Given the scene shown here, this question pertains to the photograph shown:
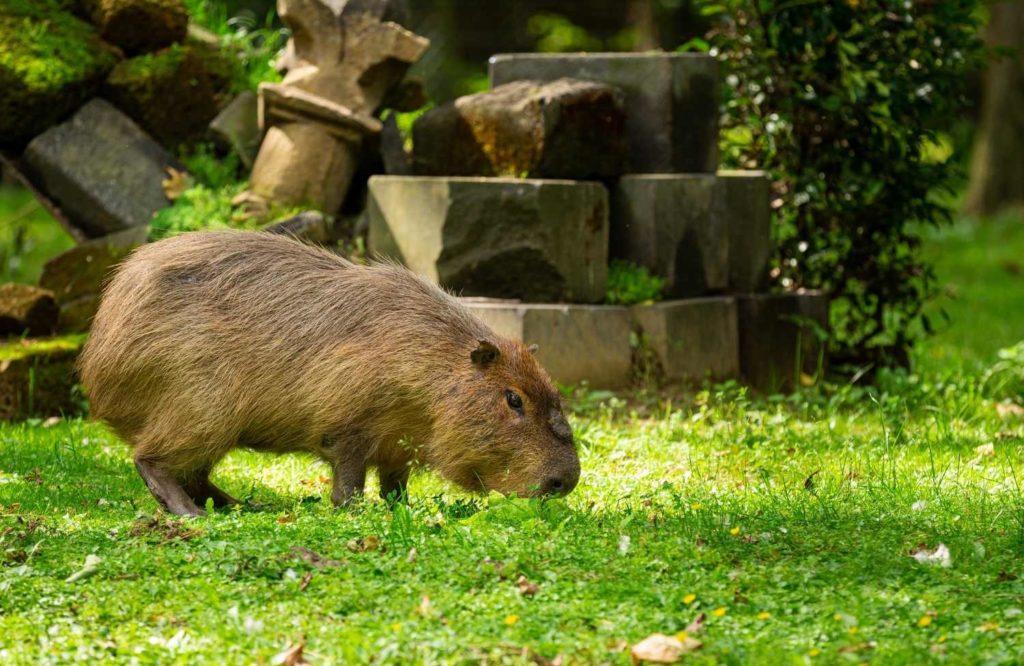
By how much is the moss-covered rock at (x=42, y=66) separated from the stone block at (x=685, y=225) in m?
A: 3.26

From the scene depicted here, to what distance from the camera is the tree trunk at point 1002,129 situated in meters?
18.7

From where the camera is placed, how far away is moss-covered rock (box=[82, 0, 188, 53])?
8.40 metres

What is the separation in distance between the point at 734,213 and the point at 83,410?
3835 millimetres

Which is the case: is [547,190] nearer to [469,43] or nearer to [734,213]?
[734,213]

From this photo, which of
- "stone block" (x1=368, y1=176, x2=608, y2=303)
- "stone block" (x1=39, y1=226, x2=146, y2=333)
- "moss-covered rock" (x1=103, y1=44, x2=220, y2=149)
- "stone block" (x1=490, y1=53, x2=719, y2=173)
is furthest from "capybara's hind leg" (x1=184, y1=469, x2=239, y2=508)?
"moss-covered rock" (x1=103, y1=44, x2=220, y2=149)

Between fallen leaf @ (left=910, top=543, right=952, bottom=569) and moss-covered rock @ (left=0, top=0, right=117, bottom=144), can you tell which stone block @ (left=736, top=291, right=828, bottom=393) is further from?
moss-covered rock @ (left=0, top=0, right=117, bottom=144)

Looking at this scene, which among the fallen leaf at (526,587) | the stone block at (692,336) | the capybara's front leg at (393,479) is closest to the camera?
the fallen leaf at (526,587)

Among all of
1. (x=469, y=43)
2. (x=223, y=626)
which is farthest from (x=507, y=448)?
(x=469, y=43)

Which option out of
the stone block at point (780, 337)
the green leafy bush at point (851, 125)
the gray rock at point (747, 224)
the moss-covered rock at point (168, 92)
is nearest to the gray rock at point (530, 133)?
the gray rock at point (747, 224)

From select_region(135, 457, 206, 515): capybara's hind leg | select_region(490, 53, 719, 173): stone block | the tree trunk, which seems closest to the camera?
select_region(135, 457, 206, 515): capybara's hind leg

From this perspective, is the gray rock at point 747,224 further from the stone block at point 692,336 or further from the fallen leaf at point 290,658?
the fallen leaf at point 290,658

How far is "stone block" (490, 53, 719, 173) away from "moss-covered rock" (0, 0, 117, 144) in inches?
96.4

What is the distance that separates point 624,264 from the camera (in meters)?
8.00

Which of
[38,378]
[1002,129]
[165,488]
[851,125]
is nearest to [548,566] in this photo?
[165,488]
